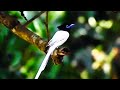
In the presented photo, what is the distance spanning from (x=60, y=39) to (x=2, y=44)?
0.24 meters

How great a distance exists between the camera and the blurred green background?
184cm

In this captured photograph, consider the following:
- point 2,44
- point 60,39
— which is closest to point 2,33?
point 2,44

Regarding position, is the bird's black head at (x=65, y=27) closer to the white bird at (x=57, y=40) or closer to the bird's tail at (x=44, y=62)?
the white bird at (x=57, y=40)

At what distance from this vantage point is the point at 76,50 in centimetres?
190

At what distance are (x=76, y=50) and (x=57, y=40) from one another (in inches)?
6.8

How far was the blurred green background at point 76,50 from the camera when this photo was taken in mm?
1841

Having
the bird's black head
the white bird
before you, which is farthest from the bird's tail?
the bird's black head

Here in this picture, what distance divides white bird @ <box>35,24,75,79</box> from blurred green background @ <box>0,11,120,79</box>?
0.9 inches

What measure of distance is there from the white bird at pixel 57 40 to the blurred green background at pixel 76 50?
0.9 inches

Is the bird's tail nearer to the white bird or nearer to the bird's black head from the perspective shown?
the white bird

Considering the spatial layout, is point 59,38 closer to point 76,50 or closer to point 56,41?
point 56,41

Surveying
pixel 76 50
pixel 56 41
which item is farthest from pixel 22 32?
pixel 76 50
